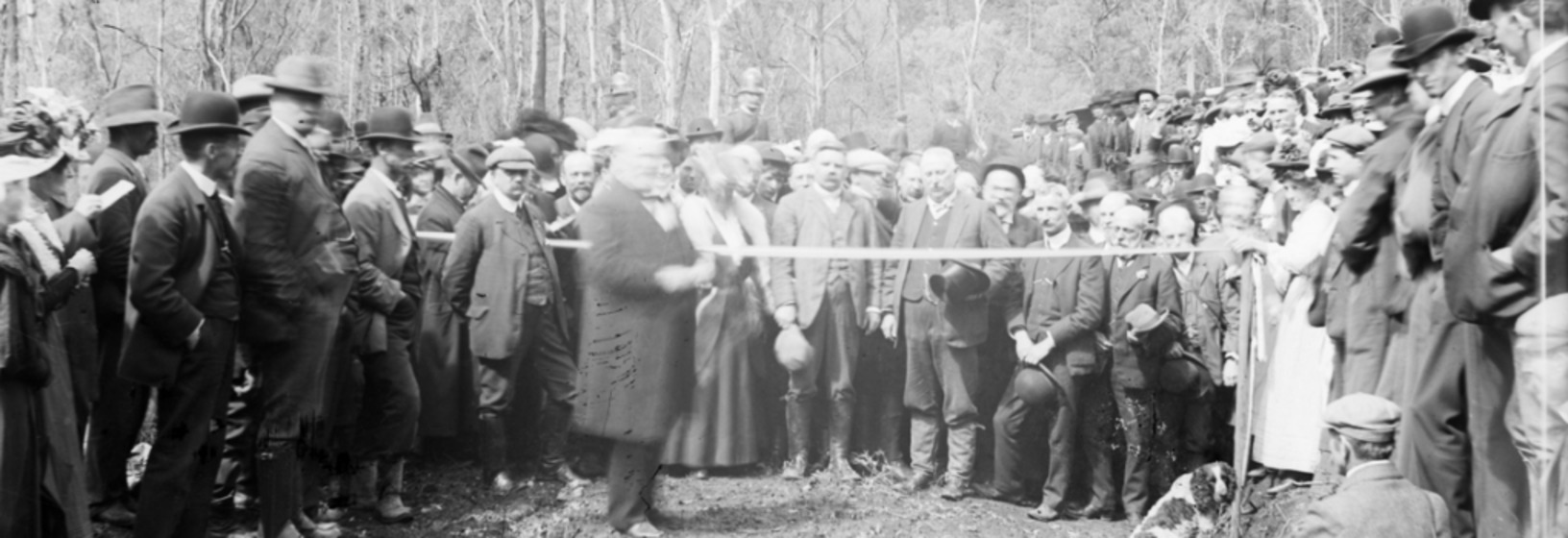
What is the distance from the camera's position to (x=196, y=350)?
197 inches

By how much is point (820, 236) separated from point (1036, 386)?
4.30 feet

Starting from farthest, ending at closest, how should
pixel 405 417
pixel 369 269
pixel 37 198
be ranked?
pixel 405 417
pixel 369 269
pixel 37 198

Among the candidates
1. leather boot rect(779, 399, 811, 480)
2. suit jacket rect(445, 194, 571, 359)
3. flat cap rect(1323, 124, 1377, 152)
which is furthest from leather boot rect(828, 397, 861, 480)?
flat cap rect(1323, 124, 1377, 152)

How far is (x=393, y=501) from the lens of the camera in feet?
20.6

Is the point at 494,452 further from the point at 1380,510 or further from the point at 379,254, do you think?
the point at 1380,510

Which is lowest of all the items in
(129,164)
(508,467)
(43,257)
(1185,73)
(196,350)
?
(508,467)

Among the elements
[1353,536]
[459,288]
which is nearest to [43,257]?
[459,288]

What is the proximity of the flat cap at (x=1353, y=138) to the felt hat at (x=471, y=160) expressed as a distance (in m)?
4.41

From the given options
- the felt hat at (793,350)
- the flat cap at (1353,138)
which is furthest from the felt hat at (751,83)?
the flat cap at (1353,138)

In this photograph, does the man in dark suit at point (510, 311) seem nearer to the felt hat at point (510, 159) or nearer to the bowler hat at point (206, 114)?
the felt hat at point (510, 159)

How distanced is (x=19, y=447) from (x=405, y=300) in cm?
198

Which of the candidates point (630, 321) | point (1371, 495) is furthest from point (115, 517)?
point (1371, 495)

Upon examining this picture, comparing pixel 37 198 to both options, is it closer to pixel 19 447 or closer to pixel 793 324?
pixel 19 447

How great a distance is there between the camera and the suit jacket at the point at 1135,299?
6.44 m
